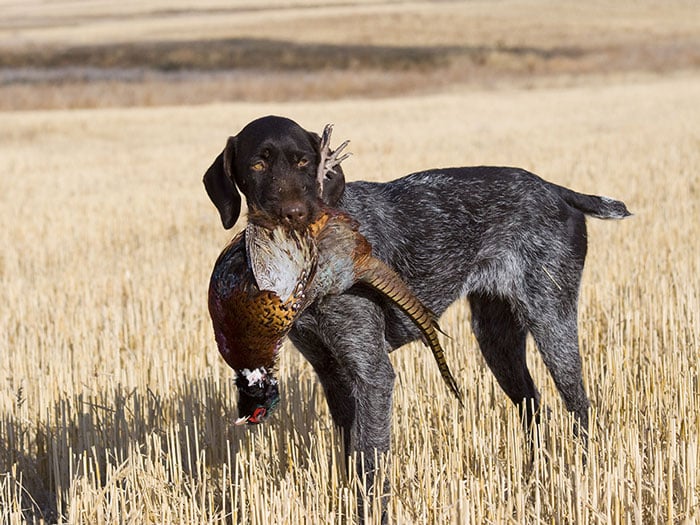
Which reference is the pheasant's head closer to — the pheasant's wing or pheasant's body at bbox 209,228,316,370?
pheasant's body at bbox 209,228,316,370

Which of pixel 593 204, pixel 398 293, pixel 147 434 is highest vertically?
pixel 593 204

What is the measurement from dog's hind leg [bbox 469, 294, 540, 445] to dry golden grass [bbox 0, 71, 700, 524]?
0.45ft

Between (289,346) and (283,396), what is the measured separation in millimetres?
908

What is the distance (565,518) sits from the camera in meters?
3.57

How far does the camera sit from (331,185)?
390 centimetres

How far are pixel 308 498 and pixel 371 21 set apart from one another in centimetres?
4955

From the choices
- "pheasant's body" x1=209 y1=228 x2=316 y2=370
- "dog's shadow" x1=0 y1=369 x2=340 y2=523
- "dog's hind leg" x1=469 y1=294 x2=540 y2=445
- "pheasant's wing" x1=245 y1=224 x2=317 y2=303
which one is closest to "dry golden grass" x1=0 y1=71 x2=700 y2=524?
"dog's shadow" x1=0 y1=369 x2=340 y2=523

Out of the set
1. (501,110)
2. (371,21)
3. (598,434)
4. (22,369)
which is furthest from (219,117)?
(371,21)

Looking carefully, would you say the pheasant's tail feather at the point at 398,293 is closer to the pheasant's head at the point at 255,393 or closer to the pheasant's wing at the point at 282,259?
the pheasant's wing at the point at 282,259

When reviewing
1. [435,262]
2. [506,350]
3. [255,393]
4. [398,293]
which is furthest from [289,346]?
[255,393]

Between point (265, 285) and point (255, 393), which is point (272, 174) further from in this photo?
point (255, 393)

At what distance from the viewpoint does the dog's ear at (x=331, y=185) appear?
3855 mm

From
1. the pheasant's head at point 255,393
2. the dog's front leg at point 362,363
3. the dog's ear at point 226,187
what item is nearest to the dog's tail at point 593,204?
the dog's front leg at point 362,363

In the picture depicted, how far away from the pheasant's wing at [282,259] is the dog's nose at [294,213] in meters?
0.12
